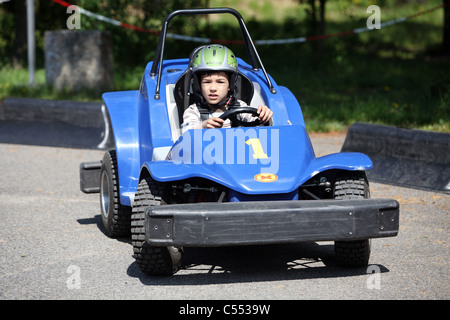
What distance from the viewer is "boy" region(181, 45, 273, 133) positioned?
5.58 meters

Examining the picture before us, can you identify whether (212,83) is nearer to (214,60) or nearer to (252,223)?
(214,60)

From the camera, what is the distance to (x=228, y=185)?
4.51 metres

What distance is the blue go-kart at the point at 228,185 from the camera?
4.24 m

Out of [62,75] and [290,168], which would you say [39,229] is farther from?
[62,75]

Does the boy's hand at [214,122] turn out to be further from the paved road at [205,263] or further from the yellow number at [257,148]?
the paved road at [205,263]

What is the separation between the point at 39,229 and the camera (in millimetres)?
5898

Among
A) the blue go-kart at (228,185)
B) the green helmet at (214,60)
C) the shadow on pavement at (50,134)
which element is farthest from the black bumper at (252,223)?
the shadow on pavement at (50,134)

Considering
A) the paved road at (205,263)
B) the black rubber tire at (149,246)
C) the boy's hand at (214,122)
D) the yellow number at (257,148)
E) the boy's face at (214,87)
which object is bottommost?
the paved road at (205,263)

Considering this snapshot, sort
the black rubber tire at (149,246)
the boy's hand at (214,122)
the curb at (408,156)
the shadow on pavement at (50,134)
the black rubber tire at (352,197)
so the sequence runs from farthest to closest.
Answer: the shadow on pavement at (50,134) → the curb at (408,156) → the boy's hand at (214,122) → the black rubber tire at (352,197) → the black rubber tire at (149,246)

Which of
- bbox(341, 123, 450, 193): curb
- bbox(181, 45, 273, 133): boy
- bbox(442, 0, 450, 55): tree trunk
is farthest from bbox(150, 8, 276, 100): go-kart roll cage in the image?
bbox(442, 0, 450, 55): tree trunk

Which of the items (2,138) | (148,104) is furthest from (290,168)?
(2,138)

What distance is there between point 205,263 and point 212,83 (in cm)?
133

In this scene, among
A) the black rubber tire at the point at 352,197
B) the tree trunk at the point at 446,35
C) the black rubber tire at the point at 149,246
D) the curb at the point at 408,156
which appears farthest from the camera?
the tree trunk at the point at 446,35
